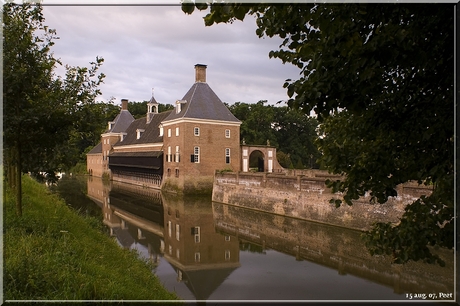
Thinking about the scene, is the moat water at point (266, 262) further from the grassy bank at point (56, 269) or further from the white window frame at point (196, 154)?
the white window frame at point (196, 154)

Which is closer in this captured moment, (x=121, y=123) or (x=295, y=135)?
(x=121, y=123)

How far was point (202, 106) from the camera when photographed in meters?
34.3

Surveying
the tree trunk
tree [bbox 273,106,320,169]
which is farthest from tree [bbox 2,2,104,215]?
tree [bbox 273,106,320,169]

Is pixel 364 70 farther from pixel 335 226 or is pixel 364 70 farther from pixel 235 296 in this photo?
pixel 335 226

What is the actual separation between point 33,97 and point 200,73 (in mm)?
28348

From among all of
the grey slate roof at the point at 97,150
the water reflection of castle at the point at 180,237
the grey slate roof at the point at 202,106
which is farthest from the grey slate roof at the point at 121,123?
the water reflection of castle at the point at 180,237

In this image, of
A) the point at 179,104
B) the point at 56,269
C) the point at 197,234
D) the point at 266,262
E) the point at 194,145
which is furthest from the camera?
the point at 179,104

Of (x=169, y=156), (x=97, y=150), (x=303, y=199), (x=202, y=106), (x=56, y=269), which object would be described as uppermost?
(x=202, y=106)

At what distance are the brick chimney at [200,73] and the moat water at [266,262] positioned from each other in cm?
1729

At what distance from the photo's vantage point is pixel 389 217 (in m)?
15.4

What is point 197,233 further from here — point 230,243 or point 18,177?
point 18,177

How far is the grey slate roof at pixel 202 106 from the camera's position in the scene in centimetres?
3356

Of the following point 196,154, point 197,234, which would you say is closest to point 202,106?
point 196,154

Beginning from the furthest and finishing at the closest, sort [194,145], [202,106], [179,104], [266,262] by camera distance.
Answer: [179,104], [202,106], [194,145], [266,262]
